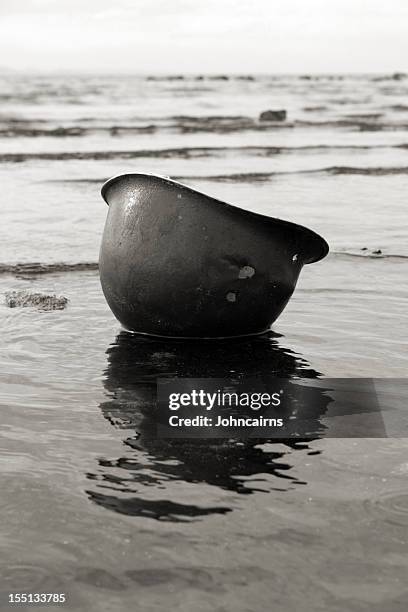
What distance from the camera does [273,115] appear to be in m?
33.8

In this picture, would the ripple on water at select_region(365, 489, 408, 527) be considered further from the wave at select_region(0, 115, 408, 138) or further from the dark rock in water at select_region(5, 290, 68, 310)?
the wave at select_region(0, 115, 408, 138)

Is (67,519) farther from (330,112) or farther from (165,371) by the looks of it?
(330,112)

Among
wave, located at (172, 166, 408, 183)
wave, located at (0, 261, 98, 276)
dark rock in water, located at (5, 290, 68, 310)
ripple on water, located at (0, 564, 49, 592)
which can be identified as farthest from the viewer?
wave, located at (172, 166, 408, 183)

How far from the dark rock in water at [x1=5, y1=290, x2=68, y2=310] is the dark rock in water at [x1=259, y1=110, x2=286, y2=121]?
26861 millimetres

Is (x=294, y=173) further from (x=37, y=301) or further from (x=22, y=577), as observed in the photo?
(x=22, y=577)

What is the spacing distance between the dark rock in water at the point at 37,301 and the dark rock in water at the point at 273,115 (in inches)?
1058

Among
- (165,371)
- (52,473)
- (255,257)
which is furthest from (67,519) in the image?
(255,257)

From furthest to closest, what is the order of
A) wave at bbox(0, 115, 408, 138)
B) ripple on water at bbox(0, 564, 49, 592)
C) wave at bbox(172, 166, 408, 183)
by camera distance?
wave at bbox(0, 115, 408, 138) < wave at bbox(172, 166, 408, 183) < ripple on water at bbox(0, 564, 49, 592)

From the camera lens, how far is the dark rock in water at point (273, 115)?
111ft

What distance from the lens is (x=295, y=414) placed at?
5297mm

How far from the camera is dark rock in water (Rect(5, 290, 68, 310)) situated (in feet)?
25.3

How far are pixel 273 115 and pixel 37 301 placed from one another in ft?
89.0

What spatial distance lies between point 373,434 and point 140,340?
2.25 m

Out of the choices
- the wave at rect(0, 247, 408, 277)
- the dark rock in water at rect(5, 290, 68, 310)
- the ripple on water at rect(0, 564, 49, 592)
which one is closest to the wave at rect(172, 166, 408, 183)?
the wave at rect(0, 247, 408, 277)
